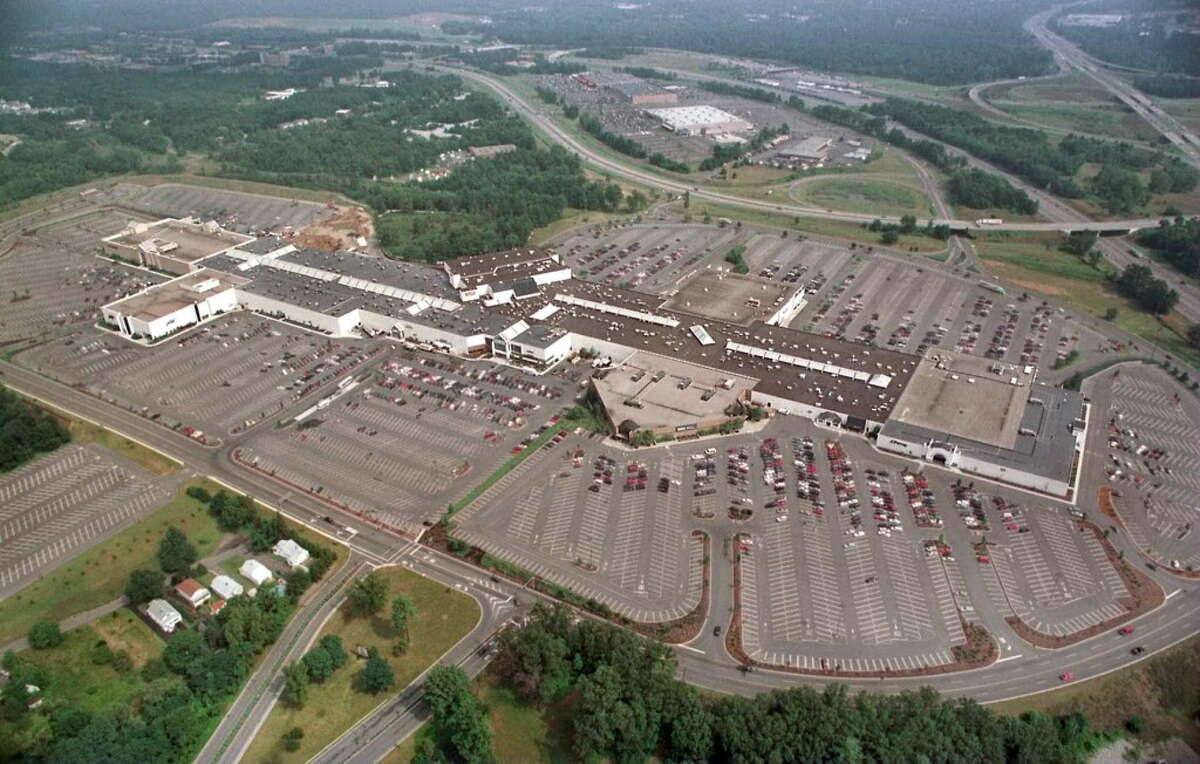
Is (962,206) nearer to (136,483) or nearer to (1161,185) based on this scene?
(1161,185)

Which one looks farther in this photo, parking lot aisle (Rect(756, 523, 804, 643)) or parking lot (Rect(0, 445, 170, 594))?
parking lot (Rect(0, 445, 170, 594))

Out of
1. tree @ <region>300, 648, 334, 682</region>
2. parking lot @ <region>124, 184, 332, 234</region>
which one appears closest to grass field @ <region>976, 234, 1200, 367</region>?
tree @ <region>300, 648, 334, 682</region>

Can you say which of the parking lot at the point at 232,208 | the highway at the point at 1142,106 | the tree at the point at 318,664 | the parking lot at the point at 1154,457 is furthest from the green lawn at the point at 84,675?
the highway at the point at 1142,106

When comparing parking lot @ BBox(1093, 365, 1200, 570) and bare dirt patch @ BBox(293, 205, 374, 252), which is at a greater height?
parking lot @ BBox(1093, 365, 1200, 570)

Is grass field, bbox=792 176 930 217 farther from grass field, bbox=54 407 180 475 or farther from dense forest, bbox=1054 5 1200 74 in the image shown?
grass field, bbox=54 407 180 475

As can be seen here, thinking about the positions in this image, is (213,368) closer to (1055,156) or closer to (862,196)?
(862,196)

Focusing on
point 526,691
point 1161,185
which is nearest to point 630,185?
point 1161,185

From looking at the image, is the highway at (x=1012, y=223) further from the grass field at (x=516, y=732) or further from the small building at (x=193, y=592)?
the small building at (x=193, y=592)

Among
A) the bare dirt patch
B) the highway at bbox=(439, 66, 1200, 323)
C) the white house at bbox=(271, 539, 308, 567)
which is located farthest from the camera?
the bare dirt patch
